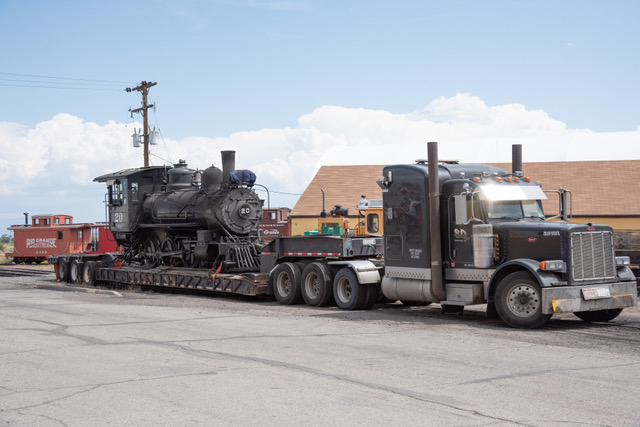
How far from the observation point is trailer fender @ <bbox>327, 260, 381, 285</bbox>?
15766 mm

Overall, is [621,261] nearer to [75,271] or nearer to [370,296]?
[370,296]

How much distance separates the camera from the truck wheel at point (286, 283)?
57.5 ft

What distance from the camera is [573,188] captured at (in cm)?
3634

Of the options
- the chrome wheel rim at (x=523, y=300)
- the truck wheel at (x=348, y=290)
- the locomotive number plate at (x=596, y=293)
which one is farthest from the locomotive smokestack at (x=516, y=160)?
the truck wheel at (x=348, y=290)

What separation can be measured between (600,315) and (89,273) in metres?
18.5

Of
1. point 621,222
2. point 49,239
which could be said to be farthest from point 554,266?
point 49,239

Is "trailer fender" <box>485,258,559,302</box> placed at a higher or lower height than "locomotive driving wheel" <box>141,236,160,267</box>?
lower

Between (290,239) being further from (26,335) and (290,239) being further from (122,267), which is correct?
(122,267)

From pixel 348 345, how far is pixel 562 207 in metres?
6.46

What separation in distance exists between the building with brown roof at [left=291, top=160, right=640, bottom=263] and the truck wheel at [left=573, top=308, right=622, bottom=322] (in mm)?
16827

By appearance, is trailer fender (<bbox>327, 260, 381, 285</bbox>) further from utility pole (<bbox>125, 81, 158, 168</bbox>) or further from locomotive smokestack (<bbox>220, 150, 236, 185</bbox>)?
utility pole (<bbox>125, 81, 158, 168</bbox>)

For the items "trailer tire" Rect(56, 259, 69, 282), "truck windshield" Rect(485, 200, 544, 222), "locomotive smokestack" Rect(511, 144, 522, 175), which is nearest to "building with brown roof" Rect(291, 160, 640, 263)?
"trailer tire" Rect(56, 259, 69, 282)

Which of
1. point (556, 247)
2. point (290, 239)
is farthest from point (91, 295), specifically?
point (556, 247)

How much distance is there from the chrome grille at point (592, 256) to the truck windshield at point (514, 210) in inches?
52.7
